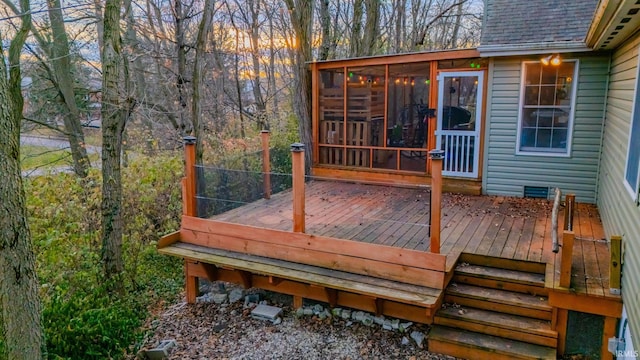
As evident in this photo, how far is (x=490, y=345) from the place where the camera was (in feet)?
13.1

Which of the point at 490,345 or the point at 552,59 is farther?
the point at 552,59

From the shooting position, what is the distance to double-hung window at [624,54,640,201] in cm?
373

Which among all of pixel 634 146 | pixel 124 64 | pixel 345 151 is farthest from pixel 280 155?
pixel 634 146

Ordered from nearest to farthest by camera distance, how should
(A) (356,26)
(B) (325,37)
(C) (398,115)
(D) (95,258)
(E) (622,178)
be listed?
1. (E) (622,178)
2. (D) (95,258)
3. (C) (398,115)
4. (B) (325,37)
5. (A) (356,26)

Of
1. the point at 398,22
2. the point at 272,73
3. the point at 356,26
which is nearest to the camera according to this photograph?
the point at 356,26

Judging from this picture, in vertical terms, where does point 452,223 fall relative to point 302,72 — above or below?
below

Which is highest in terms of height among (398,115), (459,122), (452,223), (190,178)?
(398,115)

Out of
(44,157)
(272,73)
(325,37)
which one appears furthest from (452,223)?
(272,73)

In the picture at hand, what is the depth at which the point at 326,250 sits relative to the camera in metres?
4.81

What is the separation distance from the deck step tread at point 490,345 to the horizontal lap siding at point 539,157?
371 centimetres

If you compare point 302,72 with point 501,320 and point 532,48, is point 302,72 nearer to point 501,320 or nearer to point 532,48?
point 532,48

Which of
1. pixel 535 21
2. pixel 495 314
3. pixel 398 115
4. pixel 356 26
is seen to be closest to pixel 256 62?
pixel 356 26

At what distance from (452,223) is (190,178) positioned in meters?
3.45

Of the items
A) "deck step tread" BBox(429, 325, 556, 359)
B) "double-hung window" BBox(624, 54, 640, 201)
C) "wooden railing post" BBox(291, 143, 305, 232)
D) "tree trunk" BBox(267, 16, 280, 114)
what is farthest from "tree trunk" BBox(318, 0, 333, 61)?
"deck step tread" BBox(429, 325, 556, 359)
